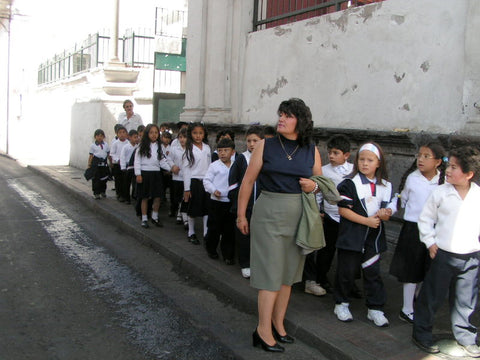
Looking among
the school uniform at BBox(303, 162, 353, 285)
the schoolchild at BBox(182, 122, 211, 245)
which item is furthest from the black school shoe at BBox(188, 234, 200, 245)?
the school uniform at BBox(303, 162, 353, 285)

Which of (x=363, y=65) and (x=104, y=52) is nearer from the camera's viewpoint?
(x=363, y=65)

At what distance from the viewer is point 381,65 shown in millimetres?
5992

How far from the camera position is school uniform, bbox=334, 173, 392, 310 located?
407 centimetres

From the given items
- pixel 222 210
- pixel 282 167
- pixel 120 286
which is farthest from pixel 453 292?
pixel 120 286

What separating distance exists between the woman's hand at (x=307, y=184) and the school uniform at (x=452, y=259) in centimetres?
83

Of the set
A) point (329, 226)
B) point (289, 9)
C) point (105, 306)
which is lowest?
point (105, 306)

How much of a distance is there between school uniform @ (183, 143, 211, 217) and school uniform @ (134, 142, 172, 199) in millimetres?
1097

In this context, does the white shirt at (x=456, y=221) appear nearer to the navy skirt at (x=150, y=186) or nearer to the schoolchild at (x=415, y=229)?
the schoolchild at (x=415, y=229)

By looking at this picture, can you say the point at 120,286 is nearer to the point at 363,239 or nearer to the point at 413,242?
the point at 363,239

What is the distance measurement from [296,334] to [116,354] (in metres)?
1.44

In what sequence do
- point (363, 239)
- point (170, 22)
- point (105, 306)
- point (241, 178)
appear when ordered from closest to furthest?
1. point (363, 239)
2. point (105, 306)
3. point (241, 178)
4. point (170, 22)

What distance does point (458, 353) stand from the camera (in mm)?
3574

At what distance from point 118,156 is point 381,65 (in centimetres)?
605

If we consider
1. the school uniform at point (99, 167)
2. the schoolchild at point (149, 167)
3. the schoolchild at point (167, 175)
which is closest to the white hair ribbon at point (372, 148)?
the schoolchild at point (149, 167)
